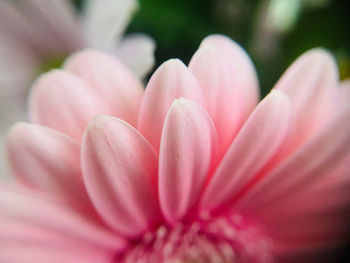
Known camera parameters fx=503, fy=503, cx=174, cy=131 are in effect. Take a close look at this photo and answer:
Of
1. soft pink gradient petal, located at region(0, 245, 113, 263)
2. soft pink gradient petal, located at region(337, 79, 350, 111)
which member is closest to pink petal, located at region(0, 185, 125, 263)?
soft pink gradient petal, located at region(0, 245, 113, 263)

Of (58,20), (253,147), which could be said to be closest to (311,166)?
(253,147)

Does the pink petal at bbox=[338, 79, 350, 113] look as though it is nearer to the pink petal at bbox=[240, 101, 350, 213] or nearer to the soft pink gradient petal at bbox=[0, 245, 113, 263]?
the pink petal at bbox=[240, 101, 350, 213]

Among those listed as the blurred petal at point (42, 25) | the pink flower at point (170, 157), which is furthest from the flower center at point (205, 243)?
the blurred petal at point (42, 25)

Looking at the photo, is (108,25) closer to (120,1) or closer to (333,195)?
(120,1)

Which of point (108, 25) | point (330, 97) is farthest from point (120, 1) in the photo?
point (330, 97)

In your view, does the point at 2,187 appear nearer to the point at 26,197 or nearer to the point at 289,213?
the point at 26,197

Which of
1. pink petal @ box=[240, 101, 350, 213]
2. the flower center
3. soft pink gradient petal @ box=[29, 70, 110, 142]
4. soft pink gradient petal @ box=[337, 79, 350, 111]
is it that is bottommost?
the flower center
